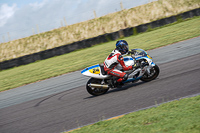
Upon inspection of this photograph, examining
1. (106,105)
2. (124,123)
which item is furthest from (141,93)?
(124,123)

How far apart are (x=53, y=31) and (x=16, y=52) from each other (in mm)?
5839

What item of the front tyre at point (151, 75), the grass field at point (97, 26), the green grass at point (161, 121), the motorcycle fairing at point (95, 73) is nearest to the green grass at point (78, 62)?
the motorcycle fairing at point (95, 73)

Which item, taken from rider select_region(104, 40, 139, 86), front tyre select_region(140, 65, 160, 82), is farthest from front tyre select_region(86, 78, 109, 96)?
front tyre select_region(140, 65, 160, 82)

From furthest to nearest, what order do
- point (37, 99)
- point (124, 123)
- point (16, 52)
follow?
1. point (16, 52)
2. point (37, 99)
3. point (124, 123)

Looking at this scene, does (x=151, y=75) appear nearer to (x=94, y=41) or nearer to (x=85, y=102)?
(x=85, y=102)

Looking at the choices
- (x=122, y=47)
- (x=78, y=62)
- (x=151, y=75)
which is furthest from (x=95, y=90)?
(x=78, y=62)

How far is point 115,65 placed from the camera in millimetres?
7582

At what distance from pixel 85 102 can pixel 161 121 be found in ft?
11.5

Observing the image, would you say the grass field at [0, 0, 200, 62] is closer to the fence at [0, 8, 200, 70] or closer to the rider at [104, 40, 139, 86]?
the fence at [0, 8, 200, 70]

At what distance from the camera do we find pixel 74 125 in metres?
5.46

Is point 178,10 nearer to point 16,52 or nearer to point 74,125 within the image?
point 16,52

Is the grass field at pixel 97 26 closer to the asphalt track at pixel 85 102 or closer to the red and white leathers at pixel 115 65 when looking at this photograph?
the asphalt track at pixel 85 102

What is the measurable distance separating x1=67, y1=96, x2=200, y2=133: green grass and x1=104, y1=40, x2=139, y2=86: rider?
2631mm

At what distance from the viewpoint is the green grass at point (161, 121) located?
3678 mm
